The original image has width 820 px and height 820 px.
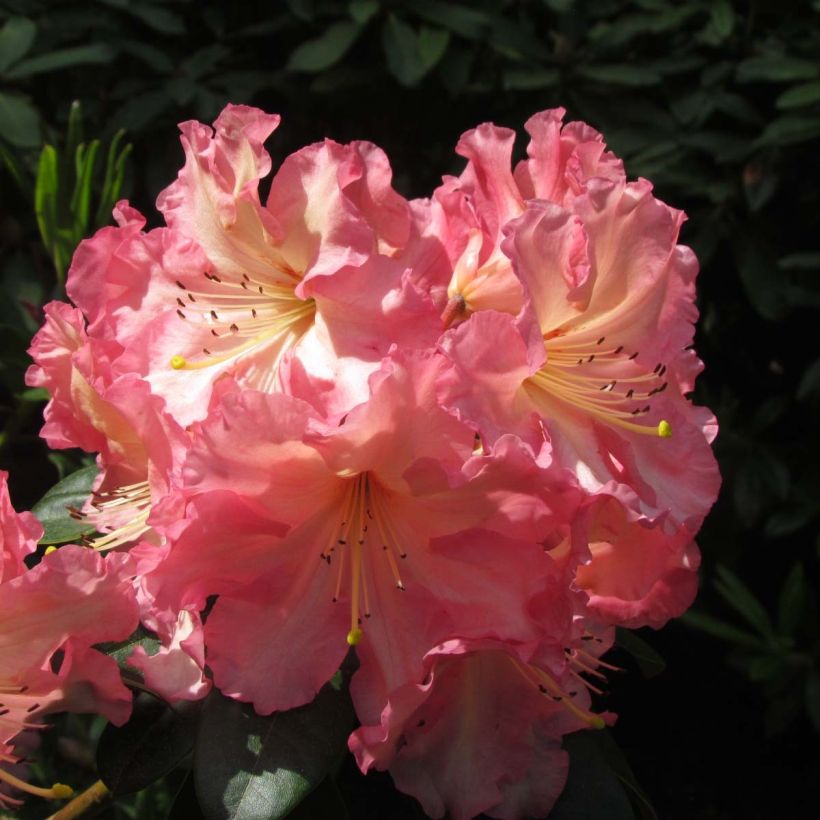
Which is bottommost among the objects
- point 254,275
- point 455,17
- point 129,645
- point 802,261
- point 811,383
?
point 811,383

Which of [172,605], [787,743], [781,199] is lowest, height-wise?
[787,743]

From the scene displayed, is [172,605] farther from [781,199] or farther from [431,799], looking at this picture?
[781,199]

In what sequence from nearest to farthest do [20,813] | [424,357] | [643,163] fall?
[424,357], [20,813], [643,163]

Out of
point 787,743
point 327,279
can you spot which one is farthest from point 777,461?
point 327,279

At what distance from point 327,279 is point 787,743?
1.89 m

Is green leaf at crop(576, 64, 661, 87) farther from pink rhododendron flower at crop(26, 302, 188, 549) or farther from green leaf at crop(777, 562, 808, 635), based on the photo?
pink rhododendron flower at crop(26, 302, 188, 549)

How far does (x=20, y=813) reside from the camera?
118 centimetres

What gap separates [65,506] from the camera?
3.28ft

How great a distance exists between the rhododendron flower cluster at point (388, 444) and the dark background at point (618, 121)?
0.95 metres

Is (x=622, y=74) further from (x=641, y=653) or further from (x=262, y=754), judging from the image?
(x=262, y=754)

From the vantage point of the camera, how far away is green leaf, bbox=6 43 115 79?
66.7 inches

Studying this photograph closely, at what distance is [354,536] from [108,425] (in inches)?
7.8

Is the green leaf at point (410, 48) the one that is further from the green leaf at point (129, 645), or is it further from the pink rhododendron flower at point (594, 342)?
the green leaf at point (129, 645)

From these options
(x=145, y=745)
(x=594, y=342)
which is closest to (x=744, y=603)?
(x=594, y=342)
